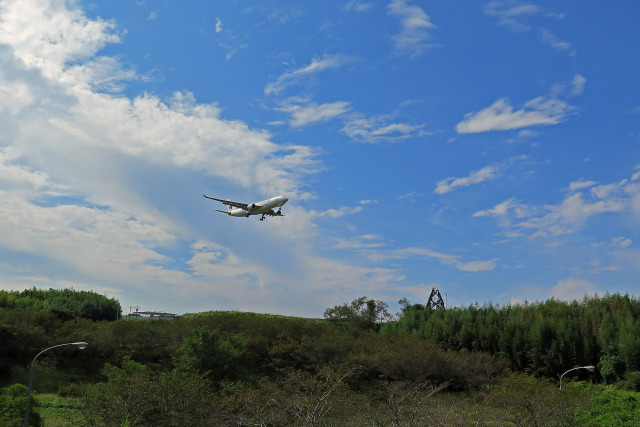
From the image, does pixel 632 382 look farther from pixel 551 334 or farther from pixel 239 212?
pixel 239 212

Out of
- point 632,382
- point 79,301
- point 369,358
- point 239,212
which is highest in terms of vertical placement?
point 239,212

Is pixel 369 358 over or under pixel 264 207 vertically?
under

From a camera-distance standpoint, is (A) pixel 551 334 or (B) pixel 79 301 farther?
(B) pixel 79 301

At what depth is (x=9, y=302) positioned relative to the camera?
158 ft

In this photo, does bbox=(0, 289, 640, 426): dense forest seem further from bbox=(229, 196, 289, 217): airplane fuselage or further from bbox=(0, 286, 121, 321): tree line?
bbox=(0, 286, 121, 321): tree line

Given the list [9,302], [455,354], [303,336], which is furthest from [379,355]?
[9,302]

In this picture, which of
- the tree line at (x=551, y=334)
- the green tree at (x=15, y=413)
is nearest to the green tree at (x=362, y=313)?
the tree line at (x=551, y=334)

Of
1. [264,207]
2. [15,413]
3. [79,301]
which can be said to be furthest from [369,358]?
[79,301]

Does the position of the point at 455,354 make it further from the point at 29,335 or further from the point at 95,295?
the point at 95,295

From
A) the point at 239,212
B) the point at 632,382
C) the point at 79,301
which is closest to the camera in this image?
the point at 632,382

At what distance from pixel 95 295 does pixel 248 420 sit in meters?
55.8

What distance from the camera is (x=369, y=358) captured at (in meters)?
31.7

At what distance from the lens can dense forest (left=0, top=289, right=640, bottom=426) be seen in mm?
24031

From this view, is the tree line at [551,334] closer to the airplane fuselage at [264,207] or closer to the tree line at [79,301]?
the airplane fuselage at [264,207]
